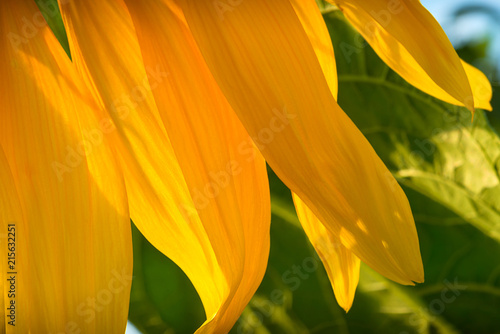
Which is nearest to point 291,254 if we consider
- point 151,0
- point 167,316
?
point 167,316

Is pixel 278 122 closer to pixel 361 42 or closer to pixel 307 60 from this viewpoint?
pixel 307 60

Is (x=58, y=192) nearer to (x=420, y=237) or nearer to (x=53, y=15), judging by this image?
(x=53, y=15)

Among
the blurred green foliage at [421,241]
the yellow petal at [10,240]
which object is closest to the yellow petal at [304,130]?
the yellow petal at [10,240]

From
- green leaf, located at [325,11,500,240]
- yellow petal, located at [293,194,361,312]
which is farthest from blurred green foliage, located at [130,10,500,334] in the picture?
yellow petal, located at [293,194,361,312]

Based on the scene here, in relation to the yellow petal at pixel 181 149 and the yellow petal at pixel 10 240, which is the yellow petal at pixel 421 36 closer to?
the yellow petal at pixel 181 149

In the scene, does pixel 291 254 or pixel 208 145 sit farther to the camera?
pixel 291 254

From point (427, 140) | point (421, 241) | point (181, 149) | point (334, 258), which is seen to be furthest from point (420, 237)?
point (181, 149)
